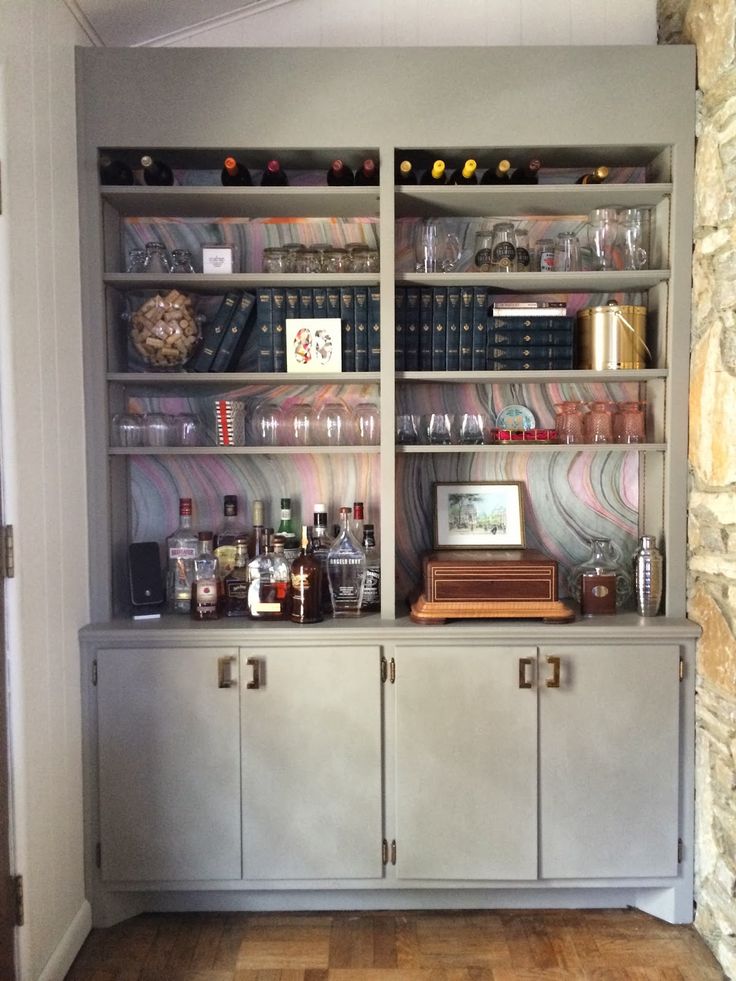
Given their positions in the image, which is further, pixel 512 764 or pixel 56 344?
pixel 512 764

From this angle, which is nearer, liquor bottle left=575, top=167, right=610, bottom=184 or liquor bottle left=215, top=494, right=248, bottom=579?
liquor bottle left=575, top=167, right=610, bottom=184

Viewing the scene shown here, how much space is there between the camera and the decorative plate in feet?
8.91

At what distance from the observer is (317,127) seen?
234cm

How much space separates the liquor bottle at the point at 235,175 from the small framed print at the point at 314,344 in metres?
0.45

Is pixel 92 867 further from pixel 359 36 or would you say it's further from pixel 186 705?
pixel 359 36

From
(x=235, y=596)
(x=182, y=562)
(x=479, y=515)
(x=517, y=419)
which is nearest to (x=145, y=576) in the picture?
(x=182, y=562)

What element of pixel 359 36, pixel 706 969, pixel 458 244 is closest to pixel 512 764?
pixel 706 969

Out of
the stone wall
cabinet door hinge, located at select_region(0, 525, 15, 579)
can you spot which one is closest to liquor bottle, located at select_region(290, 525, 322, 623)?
cabinet door hinge, located at select_region(0, 525, 15, 579)

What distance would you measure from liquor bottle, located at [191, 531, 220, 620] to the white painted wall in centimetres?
33

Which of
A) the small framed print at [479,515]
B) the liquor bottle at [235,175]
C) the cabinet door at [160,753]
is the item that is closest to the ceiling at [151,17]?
the liquor bottle at [235,175]

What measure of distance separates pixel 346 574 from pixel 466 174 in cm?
129

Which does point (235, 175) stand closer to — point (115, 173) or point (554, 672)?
point (115, 173)

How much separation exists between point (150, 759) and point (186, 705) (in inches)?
7.7

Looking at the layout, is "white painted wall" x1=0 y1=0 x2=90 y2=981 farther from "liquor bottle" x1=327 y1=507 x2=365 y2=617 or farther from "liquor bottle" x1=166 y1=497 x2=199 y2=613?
"liquor bottle" x1=327 y1=507 x2=365 y2=617
